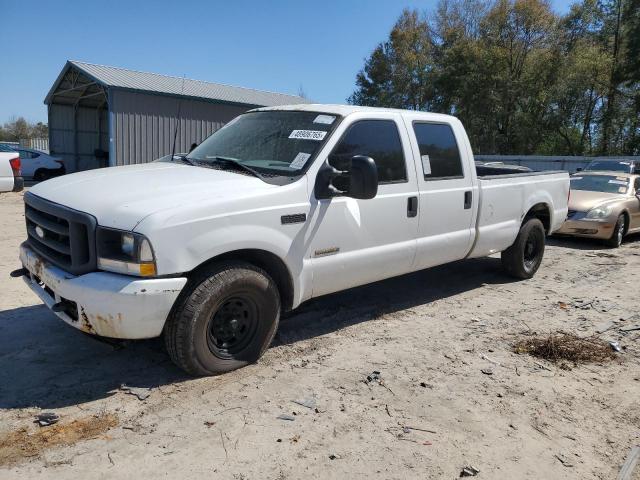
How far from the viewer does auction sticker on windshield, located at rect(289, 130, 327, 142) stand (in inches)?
171

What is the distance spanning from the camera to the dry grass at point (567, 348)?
4.51 m

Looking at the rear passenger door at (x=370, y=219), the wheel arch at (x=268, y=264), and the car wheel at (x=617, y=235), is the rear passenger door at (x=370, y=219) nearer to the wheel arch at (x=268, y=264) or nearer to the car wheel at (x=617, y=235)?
the wheel arch at (x=268, y=264)

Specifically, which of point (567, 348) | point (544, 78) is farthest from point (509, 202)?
point (544, 78)

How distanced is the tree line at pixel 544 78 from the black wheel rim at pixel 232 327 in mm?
35234

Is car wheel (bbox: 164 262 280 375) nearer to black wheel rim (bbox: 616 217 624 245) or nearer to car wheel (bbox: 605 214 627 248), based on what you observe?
car wheel (bbox: 605 214 627 248)

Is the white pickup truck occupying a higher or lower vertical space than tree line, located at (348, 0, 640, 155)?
lower

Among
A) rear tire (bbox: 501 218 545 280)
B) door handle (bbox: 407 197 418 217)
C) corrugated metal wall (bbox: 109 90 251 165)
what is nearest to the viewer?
door handle (bbox: 407 197 418 217)

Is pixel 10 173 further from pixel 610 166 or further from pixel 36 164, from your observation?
pixel 610 166

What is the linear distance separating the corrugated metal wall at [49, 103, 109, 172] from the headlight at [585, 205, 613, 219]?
832 inches

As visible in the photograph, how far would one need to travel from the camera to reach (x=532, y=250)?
718 cm

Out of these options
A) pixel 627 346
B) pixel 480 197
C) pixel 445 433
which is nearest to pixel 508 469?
pixel 445 433

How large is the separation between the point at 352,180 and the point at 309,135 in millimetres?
649

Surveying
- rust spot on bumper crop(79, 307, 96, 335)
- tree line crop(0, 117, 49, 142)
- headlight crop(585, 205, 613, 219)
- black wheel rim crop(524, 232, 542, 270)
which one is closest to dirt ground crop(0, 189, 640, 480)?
rust spot on bumper crop(79, 307, 96, 335)

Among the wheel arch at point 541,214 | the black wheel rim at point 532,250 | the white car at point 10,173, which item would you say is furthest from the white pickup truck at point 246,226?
the white car at point 10,173
